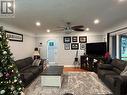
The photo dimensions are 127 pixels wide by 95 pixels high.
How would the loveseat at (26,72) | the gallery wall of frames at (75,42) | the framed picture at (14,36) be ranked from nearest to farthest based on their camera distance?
the loveseat at (26,72) < the framed picture at (14,36) < the gallery wall of frames at (75,42)

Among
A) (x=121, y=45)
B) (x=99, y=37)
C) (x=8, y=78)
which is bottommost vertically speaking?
(x=8, y=78)

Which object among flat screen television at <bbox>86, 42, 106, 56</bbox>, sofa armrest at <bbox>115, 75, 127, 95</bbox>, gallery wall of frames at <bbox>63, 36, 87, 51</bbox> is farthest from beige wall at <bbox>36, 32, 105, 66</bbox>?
sofa armrest at <bbox>115, 75, 127, 95</bbox>

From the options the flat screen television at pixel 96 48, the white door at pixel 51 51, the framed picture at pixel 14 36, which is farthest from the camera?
the white door at pixel 51 51

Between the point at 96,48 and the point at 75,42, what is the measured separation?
1.79 meters

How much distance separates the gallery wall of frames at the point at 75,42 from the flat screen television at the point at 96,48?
27.2 inches

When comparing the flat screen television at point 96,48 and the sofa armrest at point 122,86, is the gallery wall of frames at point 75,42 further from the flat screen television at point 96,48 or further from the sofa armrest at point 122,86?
the sofa armrest at point 122,86

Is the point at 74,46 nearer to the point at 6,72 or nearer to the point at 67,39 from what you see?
the point at 67,39

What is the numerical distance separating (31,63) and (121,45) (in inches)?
195

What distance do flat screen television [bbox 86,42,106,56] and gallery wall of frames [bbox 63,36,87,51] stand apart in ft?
2.27

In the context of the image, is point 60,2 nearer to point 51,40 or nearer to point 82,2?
Answer: point 82,2

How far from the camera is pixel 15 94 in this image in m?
2.58

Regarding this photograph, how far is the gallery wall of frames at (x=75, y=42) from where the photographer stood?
364 inches

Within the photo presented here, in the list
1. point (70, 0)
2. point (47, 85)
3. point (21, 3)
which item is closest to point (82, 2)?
point (70, 0)

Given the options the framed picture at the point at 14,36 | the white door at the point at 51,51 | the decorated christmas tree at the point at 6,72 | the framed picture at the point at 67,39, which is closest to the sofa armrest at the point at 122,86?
the decorated christmas tree at the point at 6,72
